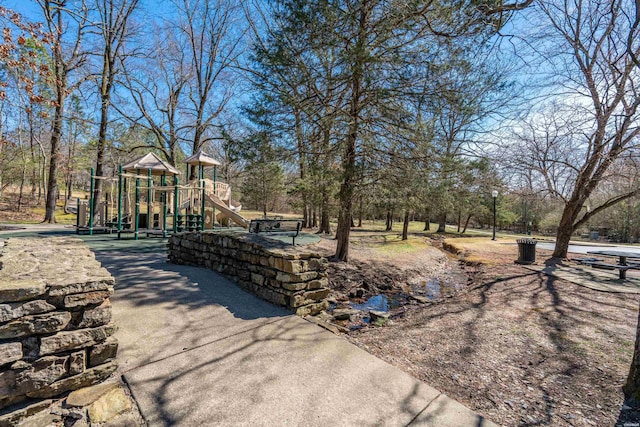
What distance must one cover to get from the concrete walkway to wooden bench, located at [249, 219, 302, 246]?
3.63m

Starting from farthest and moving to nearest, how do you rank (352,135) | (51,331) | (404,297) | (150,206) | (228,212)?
(228,212)
(150,206)
(352,135)
(404,297)
(51,331)

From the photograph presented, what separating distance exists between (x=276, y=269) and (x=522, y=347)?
3.26 metres

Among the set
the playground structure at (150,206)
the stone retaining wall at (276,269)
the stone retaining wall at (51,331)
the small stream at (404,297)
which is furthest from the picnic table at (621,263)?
the playground structure at (150,206)

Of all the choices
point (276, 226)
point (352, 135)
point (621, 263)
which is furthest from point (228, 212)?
point (621, 263)

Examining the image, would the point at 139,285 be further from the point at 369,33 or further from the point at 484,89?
the point at 484,89

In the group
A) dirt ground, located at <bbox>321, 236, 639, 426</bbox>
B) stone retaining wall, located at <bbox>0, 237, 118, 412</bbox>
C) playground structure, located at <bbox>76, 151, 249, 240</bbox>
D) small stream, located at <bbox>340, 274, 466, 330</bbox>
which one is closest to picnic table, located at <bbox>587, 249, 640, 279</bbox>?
dirt ground, located at <bbox>321, 236, 639, 426</bbox>

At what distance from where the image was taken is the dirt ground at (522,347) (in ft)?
8.12

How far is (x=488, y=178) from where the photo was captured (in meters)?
8.65

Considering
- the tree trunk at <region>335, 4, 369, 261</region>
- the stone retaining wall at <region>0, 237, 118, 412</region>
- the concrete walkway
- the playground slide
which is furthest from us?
the playground slide

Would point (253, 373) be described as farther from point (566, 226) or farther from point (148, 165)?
point (566, 226)

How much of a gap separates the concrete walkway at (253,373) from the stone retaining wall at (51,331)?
342 millimetres

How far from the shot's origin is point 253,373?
2.45 metres

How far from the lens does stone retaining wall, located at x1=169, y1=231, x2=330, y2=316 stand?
384 centimetres

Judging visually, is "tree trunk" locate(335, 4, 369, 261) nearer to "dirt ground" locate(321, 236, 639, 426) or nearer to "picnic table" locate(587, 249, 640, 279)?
"dirt ground" locate(321, 236, 639, 426)
